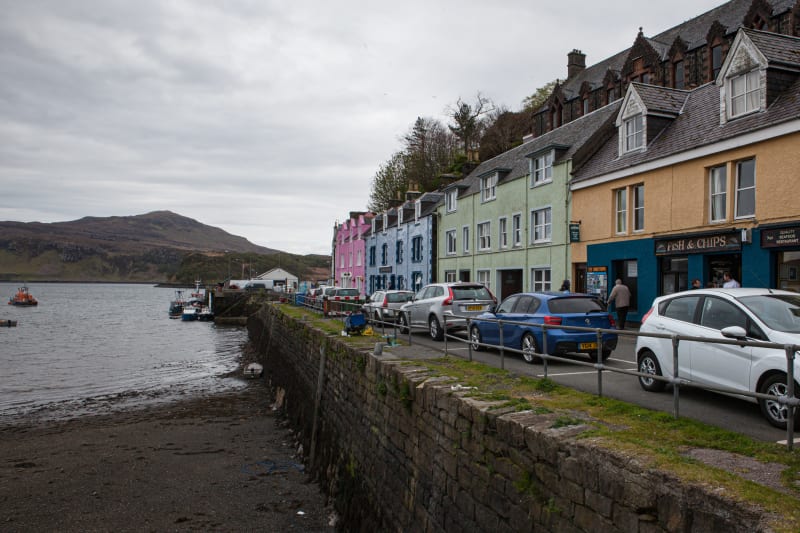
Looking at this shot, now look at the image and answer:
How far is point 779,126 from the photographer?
1478 cm

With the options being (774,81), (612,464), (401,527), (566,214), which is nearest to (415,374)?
(401,527)

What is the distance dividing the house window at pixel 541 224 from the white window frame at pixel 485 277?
427 cm

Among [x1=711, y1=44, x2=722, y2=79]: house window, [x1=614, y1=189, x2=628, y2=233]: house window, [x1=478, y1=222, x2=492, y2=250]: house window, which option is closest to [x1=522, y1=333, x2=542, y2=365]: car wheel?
[x1=614, y1=189, x2=628, y2=233]: house window

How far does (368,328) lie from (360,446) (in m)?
5.21

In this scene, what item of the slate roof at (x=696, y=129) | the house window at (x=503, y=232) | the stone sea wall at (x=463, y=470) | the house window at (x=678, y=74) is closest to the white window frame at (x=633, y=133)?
the slate roof at (x=696, y=129)

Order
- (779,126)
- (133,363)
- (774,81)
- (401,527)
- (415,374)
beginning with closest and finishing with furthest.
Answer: (401,527) → (415,374) → (779,126) → (774,81) → (133,363)

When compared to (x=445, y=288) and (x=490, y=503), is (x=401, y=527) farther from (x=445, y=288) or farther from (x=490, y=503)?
(x=445, y=288)

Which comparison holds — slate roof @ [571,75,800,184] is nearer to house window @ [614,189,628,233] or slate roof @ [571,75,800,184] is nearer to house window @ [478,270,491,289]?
house window @ [614,189,628,233]

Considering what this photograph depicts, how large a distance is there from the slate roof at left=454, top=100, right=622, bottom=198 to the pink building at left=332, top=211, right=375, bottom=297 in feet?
60.8

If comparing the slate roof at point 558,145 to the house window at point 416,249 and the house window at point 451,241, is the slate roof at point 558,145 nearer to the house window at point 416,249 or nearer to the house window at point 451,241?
the house window at point 451,241

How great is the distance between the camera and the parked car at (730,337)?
5.63 metres

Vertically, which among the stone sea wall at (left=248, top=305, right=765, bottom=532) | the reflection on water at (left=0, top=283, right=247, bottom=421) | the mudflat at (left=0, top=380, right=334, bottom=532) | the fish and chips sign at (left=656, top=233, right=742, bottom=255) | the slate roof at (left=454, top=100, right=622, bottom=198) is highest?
the slate roof at (left=454, top=100, right=622, bottom=198)

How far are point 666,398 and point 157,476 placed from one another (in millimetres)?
11064

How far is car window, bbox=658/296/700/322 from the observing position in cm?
746
